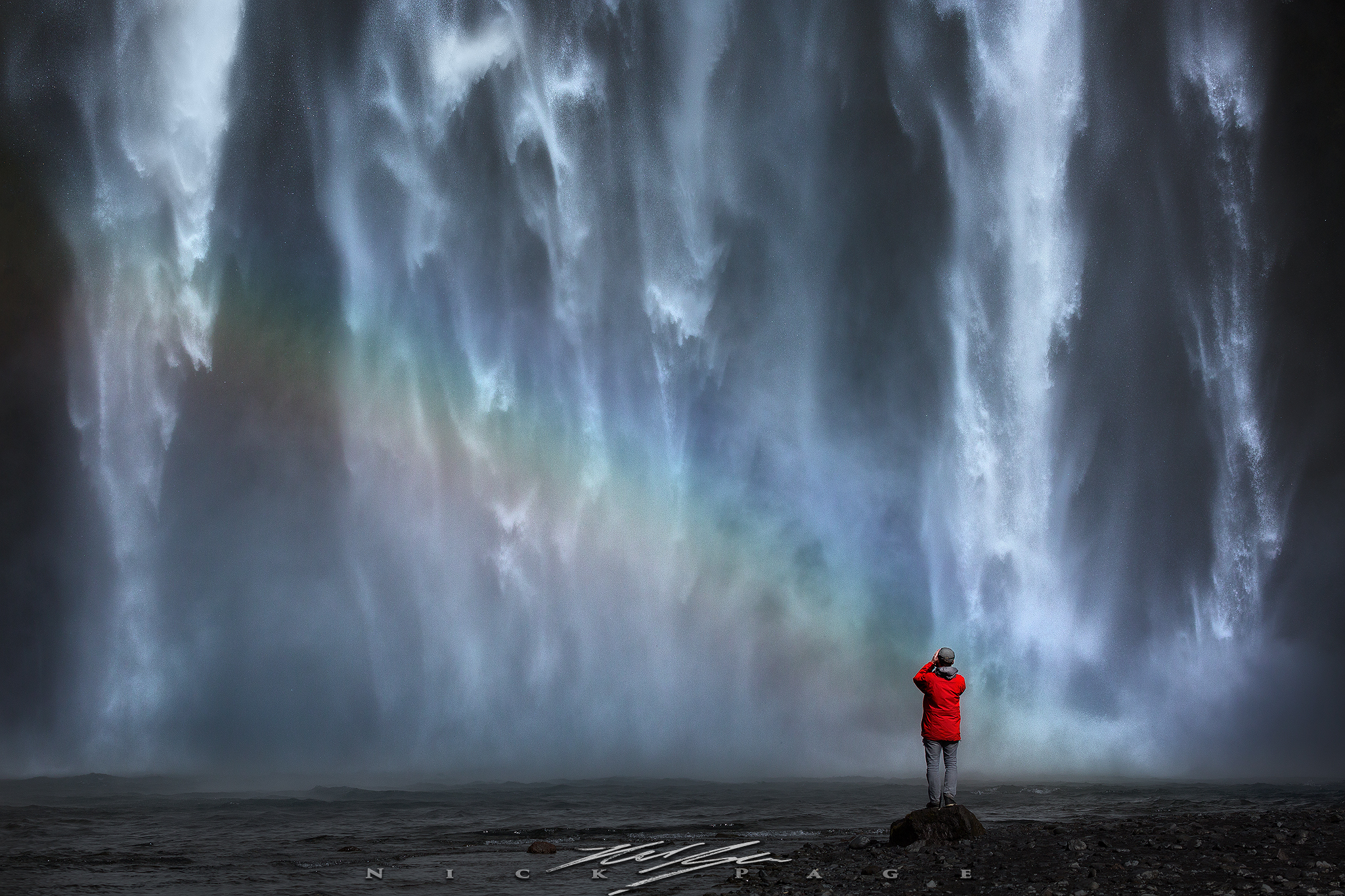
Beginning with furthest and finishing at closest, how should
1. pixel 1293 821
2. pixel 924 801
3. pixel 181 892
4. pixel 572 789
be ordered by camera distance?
pixel 572 789 < pixel 924 801 < pixel 1293 821 < pixel 181 892

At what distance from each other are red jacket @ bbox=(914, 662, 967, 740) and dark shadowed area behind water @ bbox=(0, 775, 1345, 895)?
365 centimetres

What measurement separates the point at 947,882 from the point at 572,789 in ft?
93.6

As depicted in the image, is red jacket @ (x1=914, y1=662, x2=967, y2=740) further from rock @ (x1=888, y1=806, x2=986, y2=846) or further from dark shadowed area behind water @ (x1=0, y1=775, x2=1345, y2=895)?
dark shadowed area behind water @ (x1=0, y1=775, x2=1345, y2=895)

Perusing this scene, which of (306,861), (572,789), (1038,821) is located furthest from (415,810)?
(1038,821)

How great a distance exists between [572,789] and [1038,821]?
73.2 feet

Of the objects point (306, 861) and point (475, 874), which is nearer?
point (475, 874)

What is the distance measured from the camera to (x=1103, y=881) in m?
16.2

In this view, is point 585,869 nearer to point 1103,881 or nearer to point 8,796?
point 1103,881

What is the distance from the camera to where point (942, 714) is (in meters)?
19.9

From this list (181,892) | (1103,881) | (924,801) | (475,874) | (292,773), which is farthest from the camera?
(292,773)

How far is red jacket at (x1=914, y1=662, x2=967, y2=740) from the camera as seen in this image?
19828 mm
